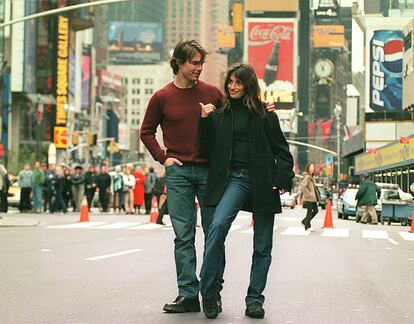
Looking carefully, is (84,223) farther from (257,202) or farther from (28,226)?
(257,202)

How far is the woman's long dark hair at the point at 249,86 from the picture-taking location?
768 centimetres

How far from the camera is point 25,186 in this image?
35000 mm

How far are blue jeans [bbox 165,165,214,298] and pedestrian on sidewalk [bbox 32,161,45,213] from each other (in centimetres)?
2584

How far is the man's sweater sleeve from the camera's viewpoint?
318 inches

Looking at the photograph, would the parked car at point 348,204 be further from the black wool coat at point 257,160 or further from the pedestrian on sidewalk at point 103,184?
the black wool coat at point 257,160

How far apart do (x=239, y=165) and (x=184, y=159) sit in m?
0.49

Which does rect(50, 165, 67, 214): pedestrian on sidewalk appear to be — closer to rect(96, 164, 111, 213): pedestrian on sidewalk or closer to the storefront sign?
rect(96, 164, 111, 213): pedestrian on sidewalk

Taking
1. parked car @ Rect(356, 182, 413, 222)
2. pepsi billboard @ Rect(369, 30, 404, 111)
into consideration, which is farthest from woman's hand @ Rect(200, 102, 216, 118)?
pepsi billboard @ Rect(369, 30, 404, 111)

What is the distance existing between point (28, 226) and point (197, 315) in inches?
623

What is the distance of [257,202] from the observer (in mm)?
7707

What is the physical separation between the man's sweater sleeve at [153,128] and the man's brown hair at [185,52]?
0.30 meters

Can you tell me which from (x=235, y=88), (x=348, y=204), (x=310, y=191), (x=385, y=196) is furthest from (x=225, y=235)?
(x=348, y=204)

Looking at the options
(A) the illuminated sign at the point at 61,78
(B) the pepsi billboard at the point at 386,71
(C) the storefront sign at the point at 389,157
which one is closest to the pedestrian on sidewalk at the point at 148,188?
(C) the storefront sign at the point at 389,157

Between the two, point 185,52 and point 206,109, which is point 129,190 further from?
point 206,109
